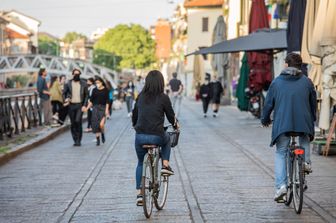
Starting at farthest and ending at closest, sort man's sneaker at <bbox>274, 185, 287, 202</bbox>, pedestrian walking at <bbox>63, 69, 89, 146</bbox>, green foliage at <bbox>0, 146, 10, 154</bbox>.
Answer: pedestrian walking at <bbox>63, 69, 89, 146</bbox> < green foliage at <bbox>0, 146, 10, 154</bbox> < man's sneaker at <bbox>274, 185, 287, 202</bbox>

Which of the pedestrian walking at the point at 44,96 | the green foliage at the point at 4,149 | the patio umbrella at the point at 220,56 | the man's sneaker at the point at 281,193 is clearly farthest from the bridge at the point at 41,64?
the man's sneaker at the point at 281,193

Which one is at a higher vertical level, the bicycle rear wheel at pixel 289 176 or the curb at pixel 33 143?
the bicycle rear wheel at pixel 289 176

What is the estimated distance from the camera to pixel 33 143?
67.3ft

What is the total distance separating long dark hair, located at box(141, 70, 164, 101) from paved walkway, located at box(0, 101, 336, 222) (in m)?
1.37

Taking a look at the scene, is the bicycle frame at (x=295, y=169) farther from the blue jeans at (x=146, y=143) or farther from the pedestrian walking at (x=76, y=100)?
the pedestrian walking at (x=76, y=100)

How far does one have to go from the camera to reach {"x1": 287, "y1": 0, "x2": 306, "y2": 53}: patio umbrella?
18.2 meters

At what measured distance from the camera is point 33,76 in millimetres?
125250

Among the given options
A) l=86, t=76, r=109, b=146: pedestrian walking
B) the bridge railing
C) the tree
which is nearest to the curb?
the bridge railing

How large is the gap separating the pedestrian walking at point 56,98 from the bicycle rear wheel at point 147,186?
18.1 meters

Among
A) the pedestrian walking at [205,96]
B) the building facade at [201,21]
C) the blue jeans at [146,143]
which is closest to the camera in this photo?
the blue jeans at [146,143]

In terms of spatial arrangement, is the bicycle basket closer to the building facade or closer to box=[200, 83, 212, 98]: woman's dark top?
box=[200, 83, 212, 98]: woman's dark top

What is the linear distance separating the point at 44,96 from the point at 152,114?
60.1 feet

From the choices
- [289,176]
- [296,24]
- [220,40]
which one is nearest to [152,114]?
[289,176]

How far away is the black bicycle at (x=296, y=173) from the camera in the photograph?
381 inches
